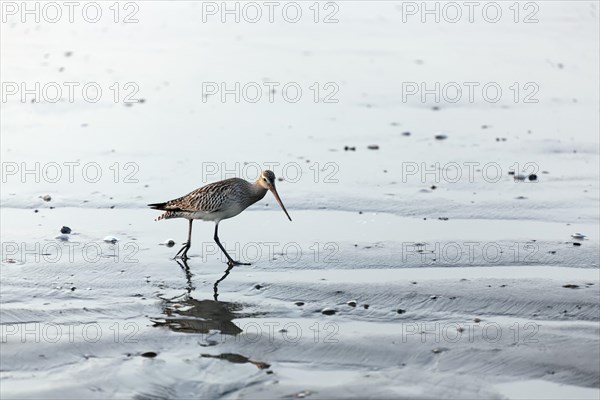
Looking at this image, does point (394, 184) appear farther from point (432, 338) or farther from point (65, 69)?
point (65, 69)

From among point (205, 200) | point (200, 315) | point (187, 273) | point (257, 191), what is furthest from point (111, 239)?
point (200, 315)

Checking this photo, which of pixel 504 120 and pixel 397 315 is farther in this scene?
pixel 504 120

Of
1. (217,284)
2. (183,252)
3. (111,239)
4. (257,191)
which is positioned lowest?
(217,284)

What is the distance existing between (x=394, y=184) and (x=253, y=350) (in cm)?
517

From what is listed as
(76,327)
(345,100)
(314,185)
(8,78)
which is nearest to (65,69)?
(8,78)

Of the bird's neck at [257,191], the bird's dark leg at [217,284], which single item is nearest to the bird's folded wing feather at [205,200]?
the bird's neck at [257,191]

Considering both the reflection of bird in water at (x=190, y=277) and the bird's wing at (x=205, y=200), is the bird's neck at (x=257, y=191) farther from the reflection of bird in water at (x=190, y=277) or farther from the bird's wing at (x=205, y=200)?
the reflection of bird in water at (x=190, y=277)

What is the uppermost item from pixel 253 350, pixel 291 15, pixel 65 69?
pixel 291 15

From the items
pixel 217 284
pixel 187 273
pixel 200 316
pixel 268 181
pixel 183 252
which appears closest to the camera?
pixel 200 316

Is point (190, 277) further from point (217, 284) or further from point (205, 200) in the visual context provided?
point (205, 200)

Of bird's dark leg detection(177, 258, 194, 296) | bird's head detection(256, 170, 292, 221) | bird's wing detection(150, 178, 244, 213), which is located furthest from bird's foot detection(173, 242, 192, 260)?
bird's head detection(256, 170, 292, 221)

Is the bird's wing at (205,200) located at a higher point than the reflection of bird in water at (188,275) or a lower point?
higher

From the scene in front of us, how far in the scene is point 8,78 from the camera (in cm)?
1881

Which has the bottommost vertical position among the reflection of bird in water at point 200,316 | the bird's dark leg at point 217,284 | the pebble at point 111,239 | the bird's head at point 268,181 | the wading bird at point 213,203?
the reflection of bird in water at point 200,316
